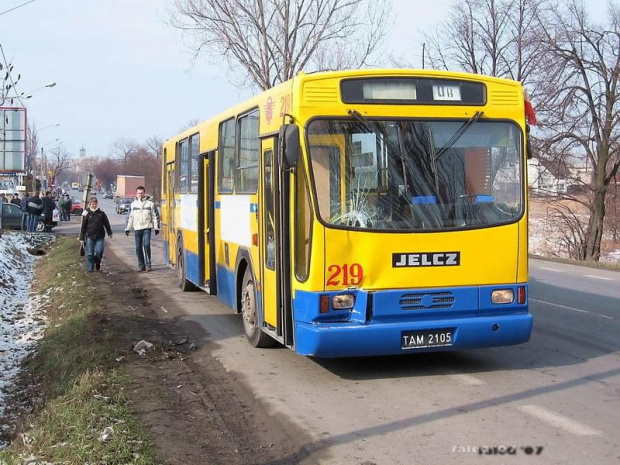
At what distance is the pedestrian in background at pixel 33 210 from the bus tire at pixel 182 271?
1883cm

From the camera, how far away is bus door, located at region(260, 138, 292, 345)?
7.90m

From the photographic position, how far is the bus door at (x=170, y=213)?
1612 centimetres

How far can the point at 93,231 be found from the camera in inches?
685

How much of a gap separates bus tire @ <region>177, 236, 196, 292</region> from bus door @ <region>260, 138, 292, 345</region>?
6.34m

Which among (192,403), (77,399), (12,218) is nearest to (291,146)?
(192,403)

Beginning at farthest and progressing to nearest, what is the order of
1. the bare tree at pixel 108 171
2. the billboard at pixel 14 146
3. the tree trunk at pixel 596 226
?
the bare tree at pixel 108 171, the billboard at pixel 14 146, the tree trunk at pixel 596 226

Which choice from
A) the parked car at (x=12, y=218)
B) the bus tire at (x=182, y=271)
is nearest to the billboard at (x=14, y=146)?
the parked car at (x=12, y=218)

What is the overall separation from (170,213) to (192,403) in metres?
9.97

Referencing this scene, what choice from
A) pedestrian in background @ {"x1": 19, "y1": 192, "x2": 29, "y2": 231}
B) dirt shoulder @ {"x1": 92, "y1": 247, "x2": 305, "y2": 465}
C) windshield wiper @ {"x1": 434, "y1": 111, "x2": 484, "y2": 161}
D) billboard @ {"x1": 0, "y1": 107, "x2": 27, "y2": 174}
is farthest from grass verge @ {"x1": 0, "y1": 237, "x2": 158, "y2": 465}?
billboard @ {"x1": 0, "y1": 107, "x2": 27, "y2": 174}

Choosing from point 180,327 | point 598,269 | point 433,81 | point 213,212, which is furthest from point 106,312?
point 598,269

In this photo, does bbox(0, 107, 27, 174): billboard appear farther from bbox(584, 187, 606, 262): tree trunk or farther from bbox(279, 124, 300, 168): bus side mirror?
bbox(279, 124, 300, 168): bus side mirror

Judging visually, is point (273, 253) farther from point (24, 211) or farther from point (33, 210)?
point (24, 211)

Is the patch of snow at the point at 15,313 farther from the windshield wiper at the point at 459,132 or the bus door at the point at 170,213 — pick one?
the windshield wiper at the point at 459,132

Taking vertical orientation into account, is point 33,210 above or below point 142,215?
below
